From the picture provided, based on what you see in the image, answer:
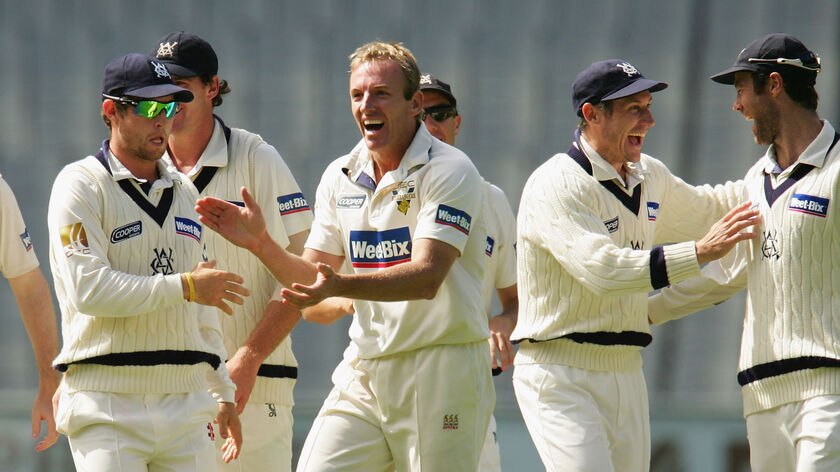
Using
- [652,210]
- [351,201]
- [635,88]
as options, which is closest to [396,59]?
[351,201]

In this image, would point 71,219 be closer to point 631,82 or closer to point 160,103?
point 160,103

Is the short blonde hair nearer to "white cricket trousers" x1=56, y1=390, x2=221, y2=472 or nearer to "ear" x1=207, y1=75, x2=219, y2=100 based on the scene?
"ear" x1=207, y1=75, x2=219, y2=100

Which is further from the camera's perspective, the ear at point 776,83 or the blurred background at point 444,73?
the blurred background at point 444,73

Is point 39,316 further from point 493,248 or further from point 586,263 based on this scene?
point 586,263

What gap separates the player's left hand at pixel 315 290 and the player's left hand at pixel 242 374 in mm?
1038

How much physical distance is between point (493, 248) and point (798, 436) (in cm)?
164

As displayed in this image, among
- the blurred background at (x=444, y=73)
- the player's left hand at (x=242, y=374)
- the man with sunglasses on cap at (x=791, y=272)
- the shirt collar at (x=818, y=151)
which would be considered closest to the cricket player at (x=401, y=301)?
the player's left hand at (x=242, y=374)

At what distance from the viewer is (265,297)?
5.59 meters

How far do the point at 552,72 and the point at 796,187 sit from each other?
3.26m

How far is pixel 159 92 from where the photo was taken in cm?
476

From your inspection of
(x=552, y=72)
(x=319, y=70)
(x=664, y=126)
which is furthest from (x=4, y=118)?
(x=664, y=126)

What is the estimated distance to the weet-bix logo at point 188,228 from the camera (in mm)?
4801

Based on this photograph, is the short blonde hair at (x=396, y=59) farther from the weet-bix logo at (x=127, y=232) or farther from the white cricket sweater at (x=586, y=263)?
the weet-bix logo at (x=127, y=232)

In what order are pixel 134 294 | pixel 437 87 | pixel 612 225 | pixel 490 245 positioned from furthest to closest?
pixel 437 87 < pixel 490 245 < pixel 612 225 < pixel 134 294
